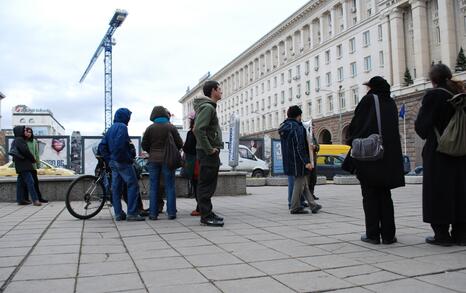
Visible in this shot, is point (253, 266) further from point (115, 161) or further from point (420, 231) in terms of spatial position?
point (115, 161)

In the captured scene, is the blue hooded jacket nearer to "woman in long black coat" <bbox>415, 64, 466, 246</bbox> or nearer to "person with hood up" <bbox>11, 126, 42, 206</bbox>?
"person with hood up" <bbox>11, 126, 42, 206</bbox>

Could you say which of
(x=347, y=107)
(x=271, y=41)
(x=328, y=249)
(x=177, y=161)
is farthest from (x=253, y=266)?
(x=271, y=41)

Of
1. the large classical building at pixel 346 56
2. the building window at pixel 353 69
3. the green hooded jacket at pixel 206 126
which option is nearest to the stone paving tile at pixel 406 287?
the green hooded jacket at pixel 206 126

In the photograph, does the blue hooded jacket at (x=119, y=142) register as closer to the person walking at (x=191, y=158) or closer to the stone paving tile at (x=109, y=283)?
the person walking at (x=191, y=158)

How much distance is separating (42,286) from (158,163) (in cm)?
398

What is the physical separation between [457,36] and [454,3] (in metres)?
3.23

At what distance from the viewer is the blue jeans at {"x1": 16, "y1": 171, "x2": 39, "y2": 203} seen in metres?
9.95

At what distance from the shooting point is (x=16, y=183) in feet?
35.5

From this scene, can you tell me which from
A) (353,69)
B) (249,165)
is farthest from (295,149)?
(353,69)

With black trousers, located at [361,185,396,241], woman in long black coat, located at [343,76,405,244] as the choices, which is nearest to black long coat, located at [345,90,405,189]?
woman in long black coat, located at [343,76,405,244]

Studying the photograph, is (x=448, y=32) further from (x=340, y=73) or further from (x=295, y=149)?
(x=295, y=149)

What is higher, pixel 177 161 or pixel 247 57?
pixel 247 57

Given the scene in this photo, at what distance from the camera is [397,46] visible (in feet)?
160

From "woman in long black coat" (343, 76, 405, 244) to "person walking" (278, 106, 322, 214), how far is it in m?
2.64
